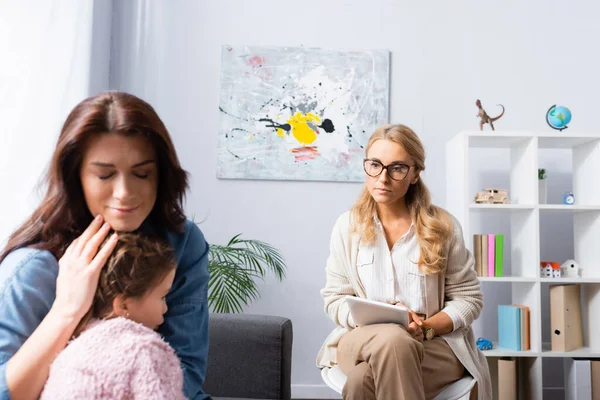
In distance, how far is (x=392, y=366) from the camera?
1950mm

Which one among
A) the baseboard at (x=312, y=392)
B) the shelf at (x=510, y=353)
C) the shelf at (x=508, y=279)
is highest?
the shelf at (x=508, y=279)

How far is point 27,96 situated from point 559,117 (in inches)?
103

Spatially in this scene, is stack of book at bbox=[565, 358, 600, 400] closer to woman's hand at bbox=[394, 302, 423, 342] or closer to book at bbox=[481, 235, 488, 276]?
book at bbox=[481, 235, 488, 276]

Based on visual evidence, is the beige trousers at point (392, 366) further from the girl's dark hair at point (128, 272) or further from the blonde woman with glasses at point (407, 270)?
the girl's dark hair at point (128, 272)

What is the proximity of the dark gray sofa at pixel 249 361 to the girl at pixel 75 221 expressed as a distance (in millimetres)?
839

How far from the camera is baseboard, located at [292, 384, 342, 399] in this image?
11.8ft

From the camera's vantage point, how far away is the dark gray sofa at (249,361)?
6.29ft

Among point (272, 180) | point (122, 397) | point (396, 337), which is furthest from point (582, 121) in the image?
point (122, 397)

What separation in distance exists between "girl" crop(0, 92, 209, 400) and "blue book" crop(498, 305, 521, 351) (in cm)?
243

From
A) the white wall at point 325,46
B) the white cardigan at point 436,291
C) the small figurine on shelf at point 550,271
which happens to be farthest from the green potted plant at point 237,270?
the small figurine on shelf at point 550,271

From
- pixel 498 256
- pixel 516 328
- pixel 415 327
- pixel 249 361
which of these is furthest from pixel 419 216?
pixel 516 328

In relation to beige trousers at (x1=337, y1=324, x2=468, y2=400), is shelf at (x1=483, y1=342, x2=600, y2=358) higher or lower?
lower

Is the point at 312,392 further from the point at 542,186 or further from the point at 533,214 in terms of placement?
the point at 542,186

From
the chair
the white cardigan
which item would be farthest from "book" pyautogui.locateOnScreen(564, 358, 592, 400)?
the chair
